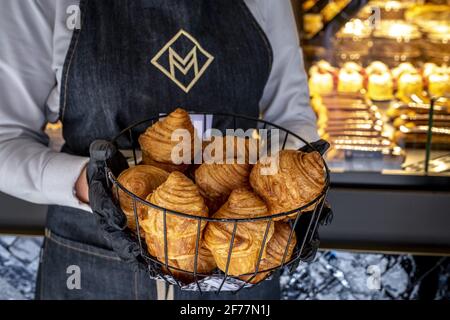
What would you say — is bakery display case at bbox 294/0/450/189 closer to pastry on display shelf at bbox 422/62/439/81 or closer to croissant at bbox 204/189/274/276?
pastry on display shelf at bbox 422/62/439/81

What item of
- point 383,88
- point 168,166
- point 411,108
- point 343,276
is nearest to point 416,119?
point 411,108

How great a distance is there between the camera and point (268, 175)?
3.00ft

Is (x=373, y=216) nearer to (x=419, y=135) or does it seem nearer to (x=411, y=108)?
(x=419, y=135)

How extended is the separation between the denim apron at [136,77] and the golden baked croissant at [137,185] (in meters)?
0.40

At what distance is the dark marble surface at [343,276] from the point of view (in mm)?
1854

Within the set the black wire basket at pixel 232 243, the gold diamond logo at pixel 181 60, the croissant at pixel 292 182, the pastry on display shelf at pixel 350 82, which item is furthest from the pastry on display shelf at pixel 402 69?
the croissant at pixel 292 182

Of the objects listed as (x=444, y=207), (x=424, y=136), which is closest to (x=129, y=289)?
(x=444, y=207)

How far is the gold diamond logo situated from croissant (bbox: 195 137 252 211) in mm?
417

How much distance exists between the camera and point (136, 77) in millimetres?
1323

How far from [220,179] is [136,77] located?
0.47 meters

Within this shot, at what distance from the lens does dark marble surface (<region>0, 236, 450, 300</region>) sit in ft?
6.08

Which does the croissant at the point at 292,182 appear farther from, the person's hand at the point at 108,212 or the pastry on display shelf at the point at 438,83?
the pastry on display shelf at the point at 438,83

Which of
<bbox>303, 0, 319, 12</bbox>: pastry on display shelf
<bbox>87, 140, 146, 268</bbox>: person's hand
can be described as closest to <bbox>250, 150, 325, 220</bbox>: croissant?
<bbox>87, 140, 146, 268</bbox>: person's hand
